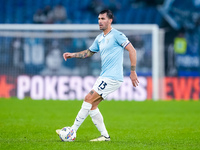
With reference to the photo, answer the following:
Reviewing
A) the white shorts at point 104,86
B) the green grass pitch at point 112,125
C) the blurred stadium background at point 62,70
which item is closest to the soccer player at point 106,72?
the white shorts at point 104,86

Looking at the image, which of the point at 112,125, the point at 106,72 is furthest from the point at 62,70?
the point at 106,72

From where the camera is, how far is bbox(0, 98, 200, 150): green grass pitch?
22.9 feet

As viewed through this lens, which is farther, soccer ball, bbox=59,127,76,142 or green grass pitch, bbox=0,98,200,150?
soccer ball, bbox=59,127,76,142

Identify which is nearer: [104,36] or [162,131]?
[104,36]

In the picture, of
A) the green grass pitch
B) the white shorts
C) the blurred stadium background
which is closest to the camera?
the green grass pitch

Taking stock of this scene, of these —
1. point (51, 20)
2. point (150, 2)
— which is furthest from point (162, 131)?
point (150, 2)

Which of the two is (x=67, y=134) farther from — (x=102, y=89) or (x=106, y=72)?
(x=106, y=72)

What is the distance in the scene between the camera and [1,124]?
31.9 ft

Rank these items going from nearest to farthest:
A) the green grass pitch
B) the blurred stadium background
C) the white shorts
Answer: the green grass pitch
the white shorts
the blurred stadium background

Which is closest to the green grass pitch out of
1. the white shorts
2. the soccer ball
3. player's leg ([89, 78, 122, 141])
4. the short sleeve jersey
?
the soccer ball

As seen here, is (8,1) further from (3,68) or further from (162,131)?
(162,131)

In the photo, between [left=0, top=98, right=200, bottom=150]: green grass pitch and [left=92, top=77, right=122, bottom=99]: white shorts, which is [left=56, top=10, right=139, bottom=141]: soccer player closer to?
[left=92, top=77, right=122, bottom=99]: white shorts

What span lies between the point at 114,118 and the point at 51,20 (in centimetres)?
1253

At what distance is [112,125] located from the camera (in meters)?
10.3
